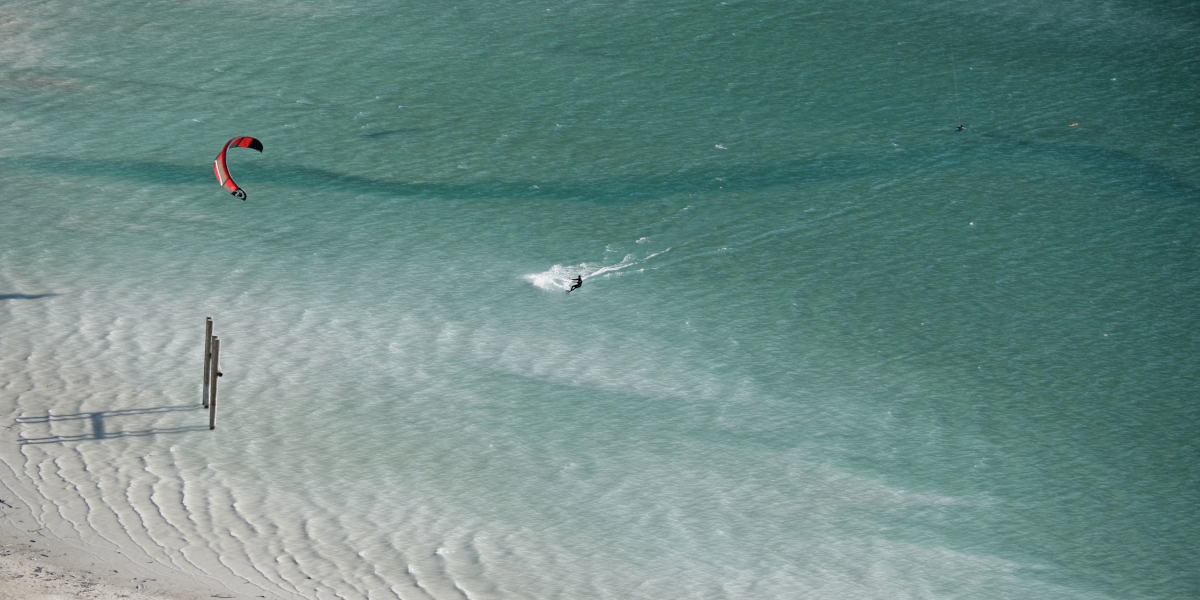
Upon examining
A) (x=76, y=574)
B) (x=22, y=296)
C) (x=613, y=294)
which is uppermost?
(x=22, y=296)

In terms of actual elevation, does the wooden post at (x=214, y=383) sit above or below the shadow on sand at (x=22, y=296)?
below

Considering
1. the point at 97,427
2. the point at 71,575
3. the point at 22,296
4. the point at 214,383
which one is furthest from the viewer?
the point at 22,296

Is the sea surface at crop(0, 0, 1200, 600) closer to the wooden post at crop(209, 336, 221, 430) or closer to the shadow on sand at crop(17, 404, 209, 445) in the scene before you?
the shadow on sand at crop(17, 404, 209, 445)

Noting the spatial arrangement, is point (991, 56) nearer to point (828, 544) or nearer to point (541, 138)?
point (541, 138)

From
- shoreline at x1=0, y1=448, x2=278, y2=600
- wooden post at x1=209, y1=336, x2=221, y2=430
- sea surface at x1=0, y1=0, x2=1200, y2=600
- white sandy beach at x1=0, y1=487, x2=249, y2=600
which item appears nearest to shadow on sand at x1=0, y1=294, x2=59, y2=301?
sea surface at x1=0, y1=0, x2=1200, y2=600

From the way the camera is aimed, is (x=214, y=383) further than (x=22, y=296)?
No

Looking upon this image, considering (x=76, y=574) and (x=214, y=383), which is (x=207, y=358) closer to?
(x=214, y=383)

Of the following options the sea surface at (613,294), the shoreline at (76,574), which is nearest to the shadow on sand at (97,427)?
the sea surface at (613,294)

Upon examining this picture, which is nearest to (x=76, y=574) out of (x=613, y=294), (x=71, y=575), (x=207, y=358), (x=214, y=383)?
(x=71, y=575)

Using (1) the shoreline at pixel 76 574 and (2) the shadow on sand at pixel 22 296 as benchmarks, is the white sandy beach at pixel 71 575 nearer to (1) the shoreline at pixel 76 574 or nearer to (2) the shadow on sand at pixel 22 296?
(1) the shoreline at pixel 76 574
